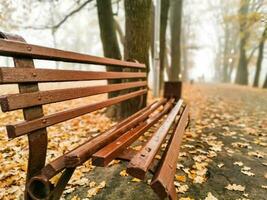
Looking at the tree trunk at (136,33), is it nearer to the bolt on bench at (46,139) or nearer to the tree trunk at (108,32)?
the tree trunk at (108,32)

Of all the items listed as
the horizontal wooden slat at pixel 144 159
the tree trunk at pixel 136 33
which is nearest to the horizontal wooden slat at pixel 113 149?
the horizontal wooden slat at pixel 144 159

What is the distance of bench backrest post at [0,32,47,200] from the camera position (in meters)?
1.42

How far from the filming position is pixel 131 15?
4207 mm

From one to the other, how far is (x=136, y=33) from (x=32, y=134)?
10.6 ft

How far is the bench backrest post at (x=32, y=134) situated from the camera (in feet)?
4.67

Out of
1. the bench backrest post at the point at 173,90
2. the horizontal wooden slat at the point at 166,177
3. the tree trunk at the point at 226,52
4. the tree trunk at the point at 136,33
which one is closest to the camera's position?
the horizontal wooden slat at the point at 166,177

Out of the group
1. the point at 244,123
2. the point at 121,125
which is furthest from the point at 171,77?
the point at 121,125

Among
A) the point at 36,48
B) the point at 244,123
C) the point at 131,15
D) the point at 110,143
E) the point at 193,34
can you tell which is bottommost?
the point at 244,123

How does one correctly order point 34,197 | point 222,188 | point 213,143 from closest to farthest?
point 34,197 < point 222,188 < point 213,143

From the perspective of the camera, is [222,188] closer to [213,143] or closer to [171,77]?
[213,143]

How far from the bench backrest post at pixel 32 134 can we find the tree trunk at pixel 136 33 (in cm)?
285

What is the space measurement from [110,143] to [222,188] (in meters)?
1.30

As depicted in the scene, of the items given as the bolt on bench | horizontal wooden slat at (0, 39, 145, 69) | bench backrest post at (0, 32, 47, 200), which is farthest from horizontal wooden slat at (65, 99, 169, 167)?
horizontal wooden slat at (0, 39, 145, 69)

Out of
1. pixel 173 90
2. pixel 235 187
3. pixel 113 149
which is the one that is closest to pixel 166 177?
pixel 113 149
